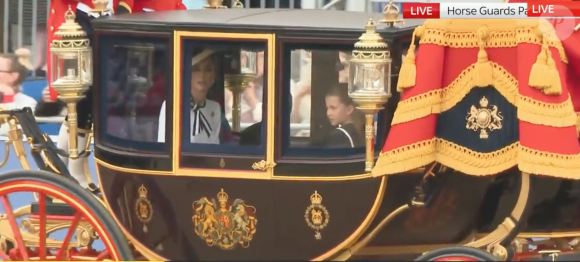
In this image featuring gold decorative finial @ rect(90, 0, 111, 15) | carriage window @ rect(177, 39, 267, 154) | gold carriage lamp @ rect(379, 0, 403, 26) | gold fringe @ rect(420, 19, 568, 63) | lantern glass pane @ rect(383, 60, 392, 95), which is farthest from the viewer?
gold decorative finial @ rect(90, 0, 111, 15)

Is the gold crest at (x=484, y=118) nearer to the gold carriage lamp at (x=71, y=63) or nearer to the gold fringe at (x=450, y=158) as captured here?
the gold fringe at (x=450, y=158)

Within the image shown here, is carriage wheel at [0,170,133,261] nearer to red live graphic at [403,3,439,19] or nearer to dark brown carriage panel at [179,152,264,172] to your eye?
dark brown carriage panel at [179,152,264,172]

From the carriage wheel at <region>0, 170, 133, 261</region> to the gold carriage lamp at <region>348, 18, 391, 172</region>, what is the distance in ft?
3.35

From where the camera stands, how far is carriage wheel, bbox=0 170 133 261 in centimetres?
475

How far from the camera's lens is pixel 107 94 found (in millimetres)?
4812

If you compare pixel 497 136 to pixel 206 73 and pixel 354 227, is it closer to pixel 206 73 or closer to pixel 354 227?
pixel 354 227

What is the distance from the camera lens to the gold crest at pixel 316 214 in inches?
179

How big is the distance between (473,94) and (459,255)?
1.72ft

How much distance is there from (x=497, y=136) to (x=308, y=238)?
0.75 m

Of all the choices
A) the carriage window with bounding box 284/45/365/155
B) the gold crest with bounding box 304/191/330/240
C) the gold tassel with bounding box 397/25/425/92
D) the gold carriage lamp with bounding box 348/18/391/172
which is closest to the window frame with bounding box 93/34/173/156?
the carriage window with bounding box 284/45/365/155

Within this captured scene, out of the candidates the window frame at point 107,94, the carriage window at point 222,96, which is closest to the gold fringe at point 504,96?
the carriage window at point 222,96

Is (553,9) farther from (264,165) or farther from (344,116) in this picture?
(264,165)

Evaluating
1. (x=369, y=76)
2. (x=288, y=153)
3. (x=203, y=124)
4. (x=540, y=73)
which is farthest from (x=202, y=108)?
(x=540, y=73)

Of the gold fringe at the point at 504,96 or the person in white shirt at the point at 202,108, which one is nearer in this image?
the gold fringe at the point at 504,96
